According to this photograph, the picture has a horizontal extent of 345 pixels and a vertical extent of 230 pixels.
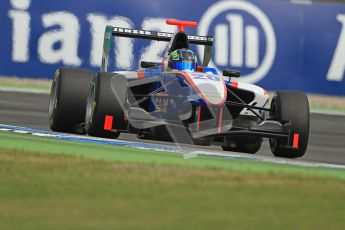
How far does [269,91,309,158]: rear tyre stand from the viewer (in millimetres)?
11102

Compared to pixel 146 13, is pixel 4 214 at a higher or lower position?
lower

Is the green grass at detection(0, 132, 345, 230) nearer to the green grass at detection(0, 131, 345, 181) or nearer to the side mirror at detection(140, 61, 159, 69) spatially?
the green grass at detection(0, 131, 345, 181)

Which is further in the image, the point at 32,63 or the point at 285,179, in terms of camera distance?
the point at 32,63

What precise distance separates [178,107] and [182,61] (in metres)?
1.06

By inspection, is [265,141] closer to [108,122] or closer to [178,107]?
A: [178,107]

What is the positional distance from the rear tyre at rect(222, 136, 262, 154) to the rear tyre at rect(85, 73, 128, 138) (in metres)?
1.54

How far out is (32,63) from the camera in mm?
18781

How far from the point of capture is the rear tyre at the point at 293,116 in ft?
36.4

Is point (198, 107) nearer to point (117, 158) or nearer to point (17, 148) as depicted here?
point (117, 158)

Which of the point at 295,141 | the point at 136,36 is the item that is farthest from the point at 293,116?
the point at 136,36

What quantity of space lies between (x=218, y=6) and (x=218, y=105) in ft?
30.2

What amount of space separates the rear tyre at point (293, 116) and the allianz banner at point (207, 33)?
26.2 ft

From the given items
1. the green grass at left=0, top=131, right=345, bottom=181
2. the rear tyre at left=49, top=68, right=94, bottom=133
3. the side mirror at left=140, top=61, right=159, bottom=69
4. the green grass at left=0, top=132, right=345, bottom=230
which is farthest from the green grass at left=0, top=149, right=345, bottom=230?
the side mirror at left=140, top=61, right=159, bottom=69

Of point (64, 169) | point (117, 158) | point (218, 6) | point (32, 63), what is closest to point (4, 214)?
point (64, 169)
